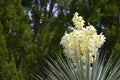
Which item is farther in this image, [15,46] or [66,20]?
[66,20]

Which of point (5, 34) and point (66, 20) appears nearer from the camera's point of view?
point (5, 34)

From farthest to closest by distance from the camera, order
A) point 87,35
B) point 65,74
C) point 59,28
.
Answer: point 59,28 → point 87,35 → point 65,74

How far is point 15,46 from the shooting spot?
273 inches

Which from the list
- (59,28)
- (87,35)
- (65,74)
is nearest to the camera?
(65,74)

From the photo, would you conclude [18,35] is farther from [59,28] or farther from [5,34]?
[59,28]

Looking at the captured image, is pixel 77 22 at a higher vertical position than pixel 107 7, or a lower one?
lower

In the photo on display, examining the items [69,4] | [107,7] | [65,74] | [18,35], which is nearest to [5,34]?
[18,35]

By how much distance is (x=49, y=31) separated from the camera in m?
7.55

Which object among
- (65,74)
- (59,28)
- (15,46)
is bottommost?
(65,74)

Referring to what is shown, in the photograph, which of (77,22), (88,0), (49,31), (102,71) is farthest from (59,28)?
(102,71)

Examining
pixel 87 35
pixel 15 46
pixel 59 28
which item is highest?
pixel 59 28

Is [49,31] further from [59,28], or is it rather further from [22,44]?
[22,44]

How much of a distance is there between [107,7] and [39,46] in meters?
1.57

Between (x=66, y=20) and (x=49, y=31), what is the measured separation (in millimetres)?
385
